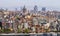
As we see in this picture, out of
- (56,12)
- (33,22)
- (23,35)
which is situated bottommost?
(23,35)

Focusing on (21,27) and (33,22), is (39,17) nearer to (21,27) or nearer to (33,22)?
(33,22)

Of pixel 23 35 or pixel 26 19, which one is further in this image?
pixel 26 19

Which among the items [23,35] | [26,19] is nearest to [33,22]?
[26,19]

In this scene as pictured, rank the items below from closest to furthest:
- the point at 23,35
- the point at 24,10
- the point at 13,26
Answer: the point at 23,35, the point at 13,26, the point at 24,10

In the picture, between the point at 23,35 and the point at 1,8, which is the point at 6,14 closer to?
the point at 1,8

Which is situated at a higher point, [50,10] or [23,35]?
[50,10]

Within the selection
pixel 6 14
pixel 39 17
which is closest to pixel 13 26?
pixel 6 14

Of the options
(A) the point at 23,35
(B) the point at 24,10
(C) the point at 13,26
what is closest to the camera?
(A) the point at 23,35
